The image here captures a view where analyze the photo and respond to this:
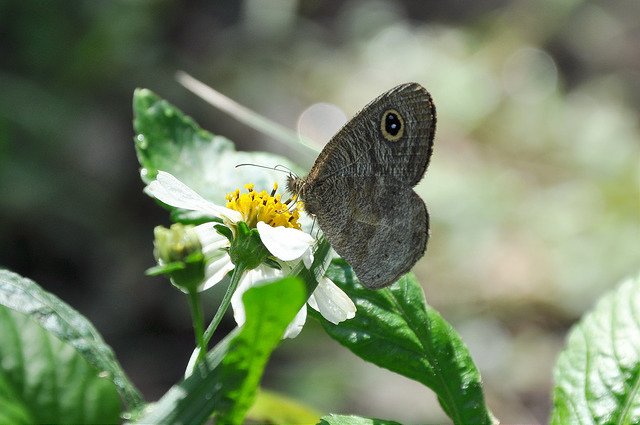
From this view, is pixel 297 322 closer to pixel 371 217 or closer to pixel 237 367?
pixel 237 367

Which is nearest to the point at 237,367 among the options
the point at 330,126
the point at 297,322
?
the point at 297,322

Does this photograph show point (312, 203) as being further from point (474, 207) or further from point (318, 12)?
point (318, 12)

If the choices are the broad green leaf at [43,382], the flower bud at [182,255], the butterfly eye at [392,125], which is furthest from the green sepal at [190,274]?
the butterfly eye at [392,125]

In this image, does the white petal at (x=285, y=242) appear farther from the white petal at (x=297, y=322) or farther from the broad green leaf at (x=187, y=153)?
the broad green leaf at (x=187, y=153)

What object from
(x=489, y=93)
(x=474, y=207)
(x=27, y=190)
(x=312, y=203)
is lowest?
(x=312, y=203)

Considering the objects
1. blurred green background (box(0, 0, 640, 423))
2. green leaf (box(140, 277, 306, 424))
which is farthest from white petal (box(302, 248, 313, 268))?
blurred green background (box(0, 0, 640, 423))

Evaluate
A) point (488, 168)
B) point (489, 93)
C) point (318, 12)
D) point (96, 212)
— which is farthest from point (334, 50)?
point (96, 212)
